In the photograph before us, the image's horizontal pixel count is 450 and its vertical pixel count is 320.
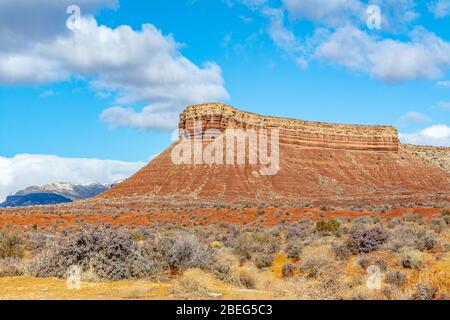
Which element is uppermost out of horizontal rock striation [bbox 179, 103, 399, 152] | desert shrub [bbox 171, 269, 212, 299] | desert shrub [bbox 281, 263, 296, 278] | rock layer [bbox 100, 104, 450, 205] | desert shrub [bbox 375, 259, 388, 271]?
horizontal rock striation [bbox 179, 103, 399, 152]

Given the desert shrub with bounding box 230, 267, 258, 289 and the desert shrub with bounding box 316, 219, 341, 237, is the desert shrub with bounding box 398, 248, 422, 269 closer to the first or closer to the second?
the desert shrub with bounding box 230, 267, 258, 289

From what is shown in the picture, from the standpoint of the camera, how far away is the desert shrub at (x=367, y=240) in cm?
1435

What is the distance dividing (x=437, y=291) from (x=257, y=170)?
6830cm

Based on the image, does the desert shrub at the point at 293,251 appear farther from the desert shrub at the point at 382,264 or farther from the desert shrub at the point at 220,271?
the desert shrub at the point at 220,271

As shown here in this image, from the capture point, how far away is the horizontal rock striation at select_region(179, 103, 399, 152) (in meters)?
87.8

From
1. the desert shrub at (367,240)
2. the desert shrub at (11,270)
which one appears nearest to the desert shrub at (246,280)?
the desert shrub at (367,240)

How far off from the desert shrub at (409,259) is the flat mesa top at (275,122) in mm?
75781

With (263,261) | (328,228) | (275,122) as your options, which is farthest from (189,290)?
(275,122)

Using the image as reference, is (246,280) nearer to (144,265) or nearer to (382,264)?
(144,265)

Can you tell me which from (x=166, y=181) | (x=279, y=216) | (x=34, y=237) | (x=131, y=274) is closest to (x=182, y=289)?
(x=131, y=274)

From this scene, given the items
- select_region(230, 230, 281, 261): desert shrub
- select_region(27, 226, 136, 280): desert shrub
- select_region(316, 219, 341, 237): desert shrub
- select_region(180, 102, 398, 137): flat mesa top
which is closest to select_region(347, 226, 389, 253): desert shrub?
select_region(230, 230, 281, 261): desert shrub

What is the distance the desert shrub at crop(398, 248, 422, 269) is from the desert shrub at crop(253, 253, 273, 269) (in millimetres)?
4659

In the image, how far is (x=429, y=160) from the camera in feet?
362

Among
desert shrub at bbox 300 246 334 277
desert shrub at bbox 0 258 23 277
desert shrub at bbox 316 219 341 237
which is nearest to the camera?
desert shrub at bbox 0 258 23 277
